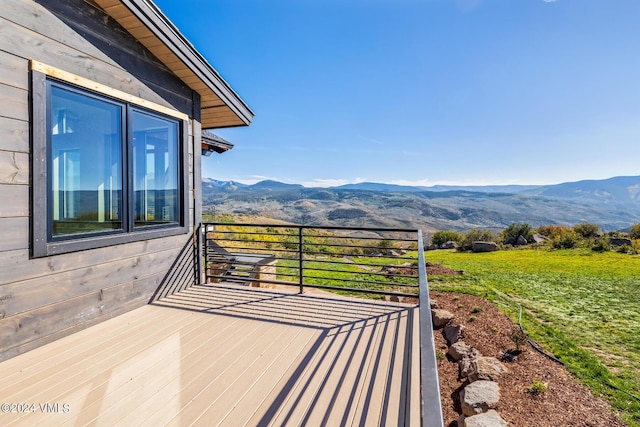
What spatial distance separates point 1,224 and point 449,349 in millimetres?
4607

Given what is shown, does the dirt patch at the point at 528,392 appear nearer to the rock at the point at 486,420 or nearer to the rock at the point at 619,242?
the rock at the point at 486,420

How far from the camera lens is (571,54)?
9.07 meters

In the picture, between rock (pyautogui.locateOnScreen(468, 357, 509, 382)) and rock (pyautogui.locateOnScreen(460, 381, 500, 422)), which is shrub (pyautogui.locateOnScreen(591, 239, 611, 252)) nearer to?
rock (pyautogui.locateOnScreen(468, 357, 509, 382))

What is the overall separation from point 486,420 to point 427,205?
55149 mm

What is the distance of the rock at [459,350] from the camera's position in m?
3.68

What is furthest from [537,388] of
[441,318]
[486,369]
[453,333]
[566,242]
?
[566,242]

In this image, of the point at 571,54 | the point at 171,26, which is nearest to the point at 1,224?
the point at 171,26

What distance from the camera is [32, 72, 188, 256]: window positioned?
2.38m

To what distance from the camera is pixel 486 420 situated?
8.03 feet

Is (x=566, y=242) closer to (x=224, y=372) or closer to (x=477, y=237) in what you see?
(x=477, y=237)

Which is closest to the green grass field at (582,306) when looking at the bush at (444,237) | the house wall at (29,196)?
the house wall at (29,196)

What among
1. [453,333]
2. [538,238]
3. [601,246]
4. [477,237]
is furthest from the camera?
[477,237]

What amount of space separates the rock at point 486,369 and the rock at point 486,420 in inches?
27.3

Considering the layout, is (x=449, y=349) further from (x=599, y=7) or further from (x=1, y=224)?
(x=599, y=7)
